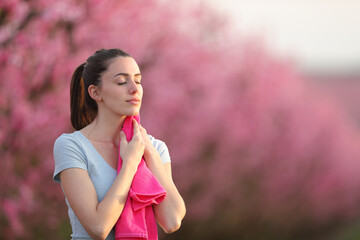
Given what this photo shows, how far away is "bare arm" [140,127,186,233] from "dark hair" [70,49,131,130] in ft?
1.29

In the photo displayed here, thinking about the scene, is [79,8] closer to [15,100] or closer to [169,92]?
[15,100]

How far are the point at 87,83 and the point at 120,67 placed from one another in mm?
229

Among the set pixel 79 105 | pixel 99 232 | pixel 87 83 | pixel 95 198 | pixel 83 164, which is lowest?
pixel 99 232

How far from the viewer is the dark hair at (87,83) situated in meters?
3.09

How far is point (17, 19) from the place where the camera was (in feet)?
18.7

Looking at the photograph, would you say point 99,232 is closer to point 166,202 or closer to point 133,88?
point 166,202

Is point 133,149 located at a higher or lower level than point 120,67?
lower

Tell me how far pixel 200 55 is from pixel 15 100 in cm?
808

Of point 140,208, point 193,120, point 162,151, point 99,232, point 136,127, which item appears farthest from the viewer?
point 193,120

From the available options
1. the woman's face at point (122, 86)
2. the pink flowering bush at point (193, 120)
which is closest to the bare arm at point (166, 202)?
the woman's face at point (122, 86)

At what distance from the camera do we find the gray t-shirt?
9.74 ft

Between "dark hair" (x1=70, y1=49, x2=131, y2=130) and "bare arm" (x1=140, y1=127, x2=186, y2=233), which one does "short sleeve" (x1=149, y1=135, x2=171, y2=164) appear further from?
"dark hair" (x1=70, y1=49, x2=131, y2=130)

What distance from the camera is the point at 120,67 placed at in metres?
3.04

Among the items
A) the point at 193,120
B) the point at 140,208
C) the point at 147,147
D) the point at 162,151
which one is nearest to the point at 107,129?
the point at 147,147
